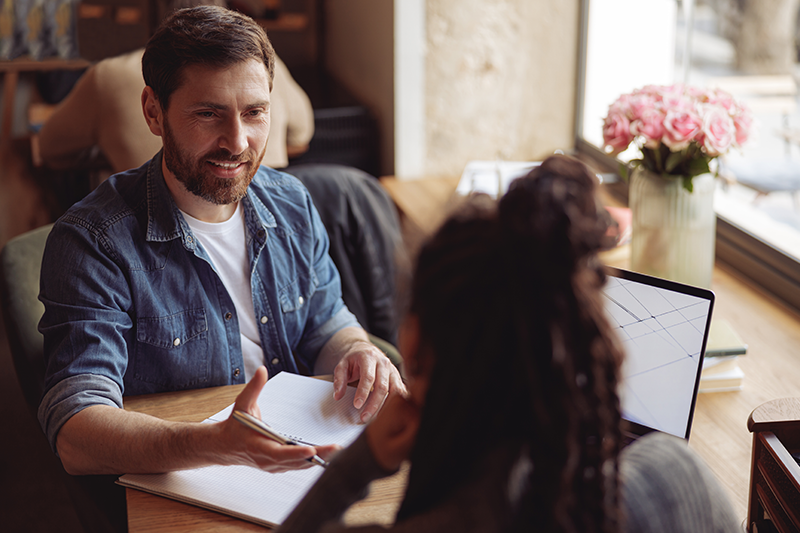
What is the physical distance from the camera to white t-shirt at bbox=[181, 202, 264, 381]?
1.31m

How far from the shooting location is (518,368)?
48cm

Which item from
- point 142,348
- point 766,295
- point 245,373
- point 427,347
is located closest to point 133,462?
point 142,348

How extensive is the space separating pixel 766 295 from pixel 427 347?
147cm

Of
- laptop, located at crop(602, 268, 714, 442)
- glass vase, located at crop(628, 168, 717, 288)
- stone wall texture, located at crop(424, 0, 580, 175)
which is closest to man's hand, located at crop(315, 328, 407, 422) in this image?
laptop, located at crop(602, 268, 714, 442)

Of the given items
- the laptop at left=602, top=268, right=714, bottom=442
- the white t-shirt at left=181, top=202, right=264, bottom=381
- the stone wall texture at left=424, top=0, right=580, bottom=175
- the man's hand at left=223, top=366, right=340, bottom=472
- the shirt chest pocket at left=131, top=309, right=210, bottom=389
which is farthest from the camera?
the stone wall texture at left=424, top=0, right=580, bottom=175

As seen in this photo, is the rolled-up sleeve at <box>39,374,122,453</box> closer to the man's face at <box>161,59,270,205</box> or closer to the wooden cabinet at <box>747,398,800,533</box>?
the man's face at <box>161,59,270,205</box>

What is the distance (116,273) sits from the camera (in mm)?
1142

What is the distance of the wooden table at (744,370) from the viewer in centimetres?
103

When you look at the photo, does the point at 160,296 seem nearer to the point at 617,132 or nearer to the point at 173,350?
the point at 173,350

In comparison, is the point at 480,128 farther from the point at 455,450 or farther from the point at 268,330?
the point at 455,450

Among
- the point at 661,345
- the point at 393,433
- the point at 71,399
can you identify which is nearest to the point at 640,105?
the point at 661,345

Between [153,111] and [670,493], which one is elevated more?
[153,111]

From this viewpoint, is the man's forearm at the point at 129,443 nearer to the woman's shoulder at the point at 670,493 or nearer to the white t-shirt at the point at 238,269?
the white t-shirt at the point at 238,269

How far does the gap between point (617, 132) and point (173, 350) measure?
0.97m
